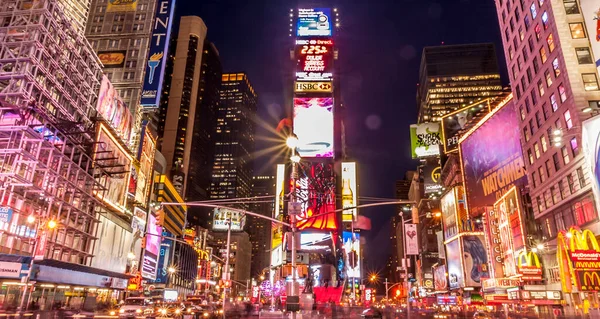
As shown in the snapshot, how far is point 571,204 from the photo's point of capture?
41438 mm

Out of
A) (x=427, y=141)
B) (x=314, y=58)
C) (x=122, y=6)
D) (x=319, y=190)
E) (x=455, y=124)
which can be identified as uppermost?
(x=314, y=58)

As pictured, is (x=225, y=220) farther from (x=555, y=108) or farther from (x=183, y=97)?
(x=555, y=108)

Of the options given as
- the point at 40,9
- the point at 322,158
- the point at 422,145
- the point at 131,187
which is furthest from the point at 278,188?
the point at 40,9

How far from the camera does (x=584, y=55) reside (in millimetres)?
42812

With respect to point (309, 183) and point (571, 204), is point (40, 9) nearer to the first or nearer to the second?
point (571, 204)

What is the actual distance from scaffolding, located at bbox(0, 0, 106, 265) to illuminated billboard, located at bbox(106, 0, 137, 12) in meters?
29.4

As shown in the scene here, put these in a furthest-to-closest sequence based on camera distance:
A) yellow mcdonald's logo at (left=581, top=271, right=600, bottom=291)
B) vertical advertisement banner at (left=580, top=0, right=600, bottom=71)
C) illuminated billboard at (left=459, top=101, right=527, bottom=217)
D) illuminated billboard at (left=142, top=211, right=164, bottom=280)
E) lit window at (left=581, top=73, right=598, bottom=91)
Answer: illuminated billboard at (left=142, top=211, right=164, bottom=280) < illuminated billboard at (left=459, top=101, right=527, bottom=217) < vertical advertisement banner at (left=580, top=0, right=600, bottom=71) < lit window at (left=581, top=73, right=598, bottom=91) < yellow mcdonald's logo at (left=581, top=271, right=600, bottom=291)

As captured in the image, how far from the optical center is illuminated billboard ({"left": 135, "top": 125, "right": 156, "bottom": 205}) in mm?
77500

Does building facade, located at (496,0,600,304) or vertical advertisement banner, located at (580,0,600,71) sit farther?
vertical advertisement banner, located at (580,0,600,71)

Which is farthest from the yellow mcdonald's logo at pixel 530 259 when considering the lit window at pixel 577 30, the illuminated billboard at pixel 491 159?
the lit window at pixel 577 30

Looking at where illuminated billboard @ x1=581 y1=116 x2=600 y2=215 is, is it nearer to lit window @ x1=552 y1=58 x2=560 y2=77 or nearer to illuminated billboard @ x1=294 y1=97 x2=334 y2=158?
lit window @ x1=552 y1=58 x2=560 y2=77

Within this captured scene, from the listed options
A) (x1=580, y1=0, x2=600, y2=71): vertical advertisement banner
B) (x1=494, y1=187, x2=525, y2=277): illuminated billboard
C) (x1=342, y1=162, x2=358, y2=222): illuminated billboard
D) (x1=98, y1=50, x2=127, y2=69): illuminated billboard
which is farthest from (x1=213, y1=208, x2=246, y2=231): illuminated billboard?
(x1=580, y1=0, x2=600, y2=71): vertical advertisement banner

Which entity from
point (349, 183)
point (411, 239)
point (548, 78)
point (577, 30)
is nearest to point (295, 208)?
point (411, 239)

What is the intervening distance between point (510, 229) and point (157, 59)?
6189 cm
